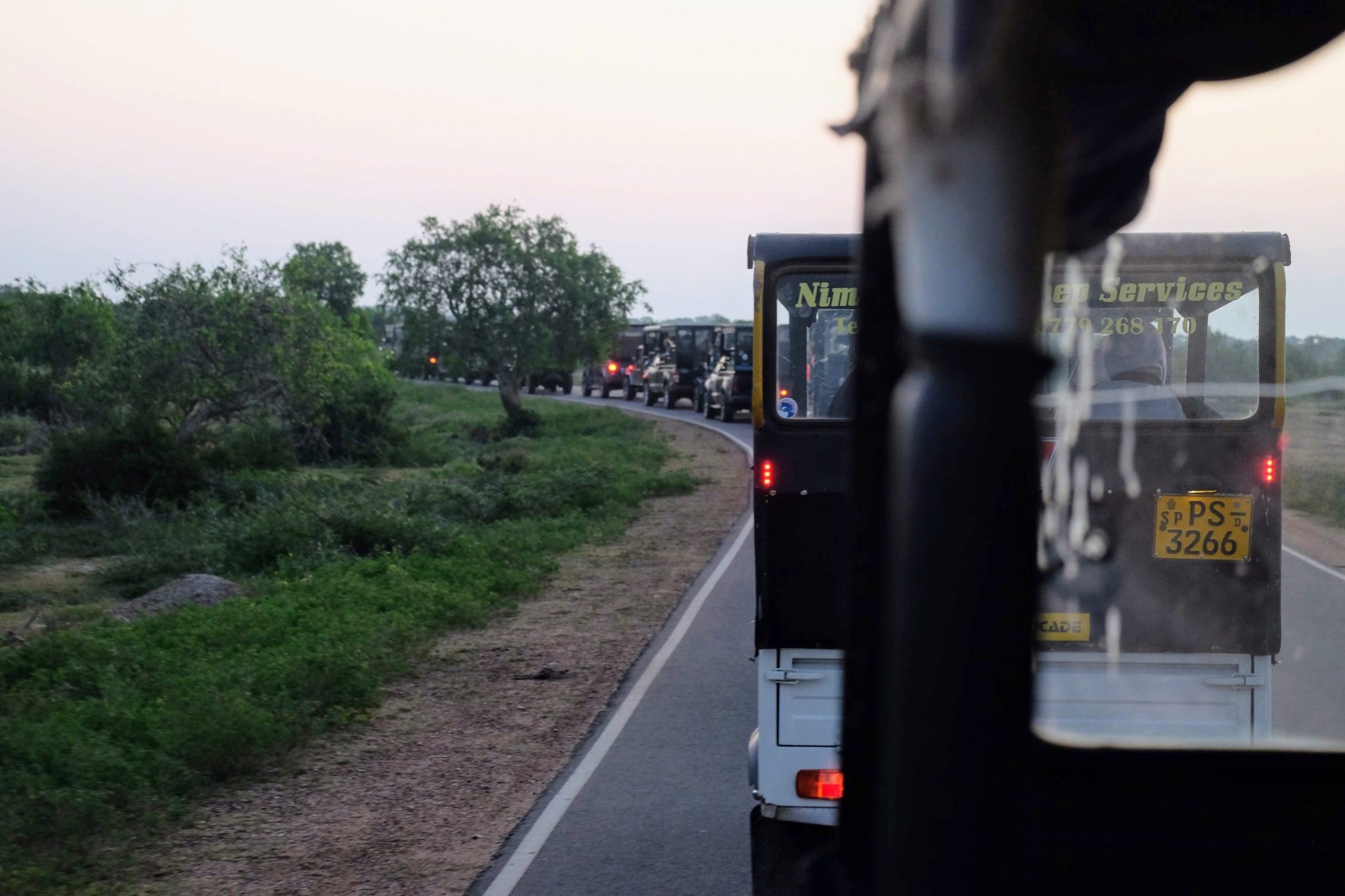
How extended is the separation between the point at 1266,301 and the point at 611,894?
4.34 m

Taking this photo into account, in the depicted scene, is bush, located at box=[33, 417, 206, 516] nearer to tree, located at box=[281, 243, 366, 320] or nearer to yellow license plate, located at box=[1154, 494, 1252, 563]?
yellow license plate, located at box=[1154, 494, 1252, 563]

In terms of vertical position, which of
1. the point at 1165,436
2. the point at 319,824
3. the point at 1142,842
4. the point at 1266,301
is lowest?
the point at 319,824

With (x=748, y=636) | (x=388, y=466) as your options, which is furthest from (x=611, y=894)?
(x=388, y=466)

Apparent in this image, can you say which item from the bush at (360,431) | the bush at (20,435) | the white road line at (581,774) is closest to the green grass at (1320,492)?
the white road line at (581,774)

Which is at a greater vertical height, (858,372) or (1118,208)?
(1118,208)

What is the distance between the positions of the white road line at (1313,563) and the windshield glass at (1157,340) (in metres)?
0.20

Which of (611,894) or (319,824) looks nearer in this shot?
(611,894)

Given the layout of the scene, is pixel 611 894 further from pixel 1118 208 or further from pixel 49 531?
pixel 49 531

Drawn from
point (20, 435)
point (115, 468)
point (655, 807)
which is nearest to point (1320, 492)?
point (655, 807)

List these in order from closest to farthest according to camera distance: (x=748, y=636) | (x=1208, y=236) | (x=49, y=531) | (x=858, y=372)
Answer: (x=858, y=372) < (x=1208, y=236) < (x=748, y=636) < (x=49, y=531)

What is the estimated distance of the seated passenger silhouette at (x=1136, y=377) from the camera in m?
1.57

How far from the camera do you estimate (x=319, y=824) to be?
6.54 metres

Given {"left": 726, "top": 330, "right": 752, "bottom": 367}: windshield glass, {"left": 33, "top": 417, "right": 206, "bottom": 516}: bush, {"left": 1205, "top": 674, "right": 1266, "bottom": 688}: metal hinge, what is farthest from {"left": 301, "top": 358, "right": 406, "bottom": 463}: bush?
{"left": 1205, "top": 674, "right": 1266, "bottom": 688}: metal hinge

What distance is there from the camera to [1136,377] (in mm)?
1709
